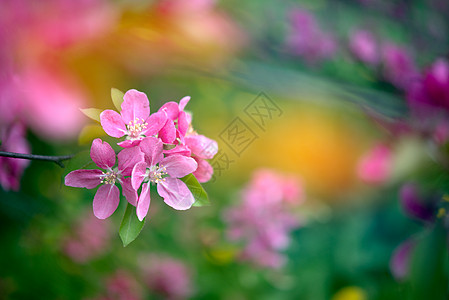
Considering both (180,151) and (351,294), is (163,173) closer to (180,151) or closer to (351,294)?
(180,151)

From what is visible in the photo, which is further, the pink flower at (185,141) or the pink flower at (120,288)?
the pink flower at (120,288)

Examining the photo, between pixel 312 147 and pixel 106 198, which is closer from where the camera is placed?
pixel 106 198

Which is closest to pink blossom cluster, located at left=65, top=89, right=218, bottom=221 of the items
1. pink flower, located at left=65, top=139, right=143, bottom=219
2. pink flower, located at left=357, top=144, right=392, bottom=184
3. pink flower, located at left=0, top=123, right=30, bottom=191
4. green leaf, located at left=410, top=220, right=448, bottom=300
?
pink flower, located at left=65, top=139, right=143, bottom=219

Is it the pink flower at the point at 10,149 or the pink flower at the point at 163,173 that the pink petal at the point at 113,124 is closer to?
the pink flower at the point at 163,173

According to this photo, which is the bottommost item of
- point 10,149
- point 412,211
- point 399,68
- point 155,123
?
point 10,149

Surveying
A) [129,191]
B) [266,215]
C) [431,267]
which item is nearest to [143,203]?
[129,191]

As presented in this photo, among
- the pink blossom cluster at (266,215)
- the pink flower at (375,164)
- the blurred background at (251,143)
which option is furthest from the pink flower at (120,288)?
the pink flower at (375,164)

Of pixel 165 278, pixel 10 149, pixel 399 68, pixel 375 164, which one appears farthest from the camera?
pixel 165 278

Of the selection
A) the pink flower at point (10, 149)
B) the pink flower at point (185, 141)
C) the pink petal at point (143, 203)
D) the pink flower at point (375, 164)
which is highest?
the pink flower at point (375, 164)

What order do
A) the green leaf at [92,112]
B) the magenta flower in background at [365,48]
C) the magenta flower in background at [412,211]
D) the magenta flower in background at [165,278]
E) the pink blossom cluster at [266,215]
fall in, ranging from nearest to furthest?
the green leaf at [92,112] < the magenta flower in background at [412,211] < the pink blossom cluster at [266,215] < the magenta flower in background at [365,48] < the magenta flower in background at [165,278]
